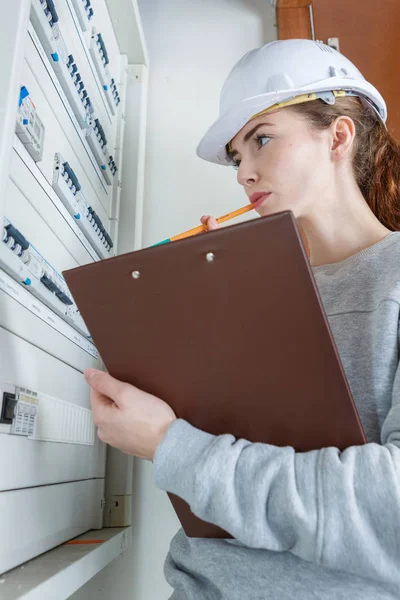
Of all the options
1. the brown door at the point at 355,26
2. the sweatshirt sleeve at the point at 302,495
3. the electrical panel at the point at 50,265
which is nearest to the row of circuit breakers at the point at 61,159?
the electrical panel at the point at 50,265

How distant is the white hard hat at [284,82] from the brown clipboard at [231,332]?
48cm

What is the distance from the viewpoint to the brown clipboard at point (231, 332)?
1.83 feet

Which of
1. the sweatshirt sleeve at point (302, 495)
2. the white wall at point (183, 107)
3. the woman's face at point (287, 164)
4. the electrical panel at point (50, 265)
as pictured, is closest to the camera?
the sweatshirt sleeve at point (302, 495)

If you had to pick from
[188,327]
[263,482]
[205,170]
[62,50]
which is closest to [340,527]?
[263,482]

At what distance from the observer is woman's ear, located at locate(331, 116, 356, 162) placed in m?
0.95

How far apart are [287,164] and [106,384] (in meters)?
0.51

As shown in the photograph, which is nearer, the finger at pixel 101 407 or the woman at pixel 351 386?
the woman at pixel 351 386

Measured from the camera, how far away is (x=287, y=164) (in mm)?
909

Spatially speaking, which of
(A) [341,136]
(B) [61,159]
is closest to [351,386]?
(A) [341,136]

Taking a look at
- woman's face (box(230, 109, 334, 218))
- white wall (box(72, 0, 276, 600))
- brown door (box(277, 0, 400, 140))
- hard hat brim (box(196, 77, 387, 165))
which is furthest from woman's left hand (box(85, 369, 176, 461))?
brown door (box(277, 0, 400, 140))

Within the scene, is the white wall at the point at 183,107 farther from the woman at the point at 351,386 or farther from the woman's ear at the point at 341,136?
the woman's ear at the point at 341,136

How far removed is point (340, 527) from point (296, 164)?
62 centimetres

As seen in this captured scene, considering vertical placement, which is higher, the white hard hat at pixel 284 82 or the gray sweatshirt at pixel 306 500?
the white hard hat at pixel 284 82

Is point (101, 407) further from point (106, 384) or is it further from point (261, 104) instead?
point (261, 104)
